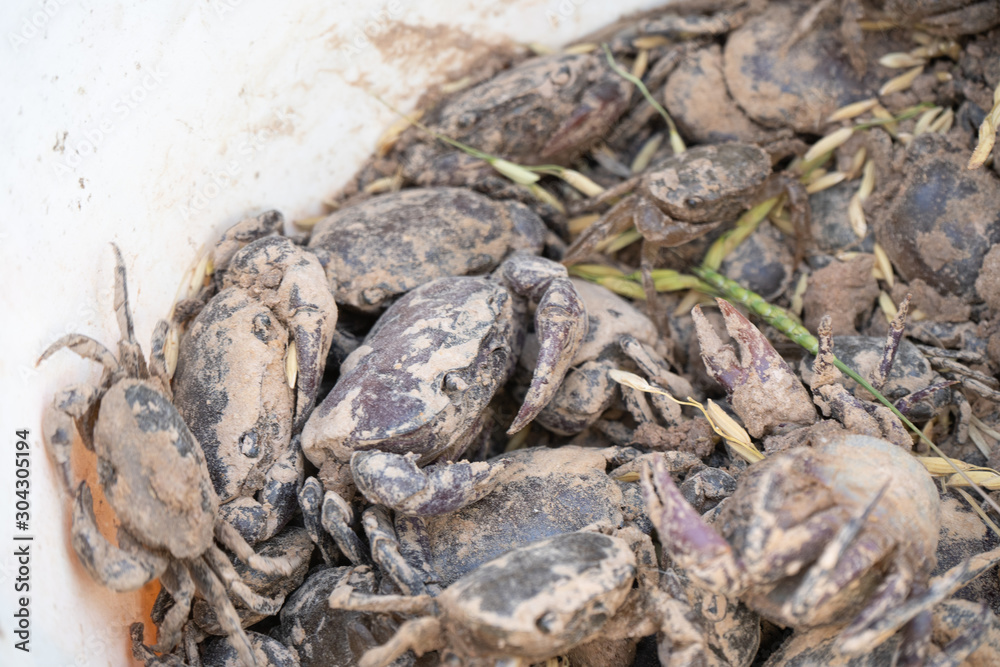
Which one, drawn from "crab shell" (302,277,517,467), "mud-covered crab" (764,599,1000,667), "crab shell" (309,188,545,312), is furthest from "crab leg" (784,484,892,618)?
"crab shell" (309,188,545,312)

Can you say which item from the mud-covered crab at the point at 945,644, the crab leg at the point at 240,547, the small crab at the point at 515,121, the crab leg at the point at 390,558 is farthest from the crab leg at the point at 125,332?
the mud-covered crab at the point at 945,644

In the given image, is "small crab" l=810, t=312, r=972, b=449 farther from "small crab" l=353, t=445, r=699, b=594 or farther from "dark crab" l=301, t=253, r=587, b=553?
"dark crab" l=301, t=253, r=587, b=553

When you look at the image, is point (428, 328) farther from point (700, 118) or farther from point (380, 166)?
point (700, 118)

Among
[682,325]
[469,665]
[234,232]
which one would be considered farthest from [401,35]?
[469,665]

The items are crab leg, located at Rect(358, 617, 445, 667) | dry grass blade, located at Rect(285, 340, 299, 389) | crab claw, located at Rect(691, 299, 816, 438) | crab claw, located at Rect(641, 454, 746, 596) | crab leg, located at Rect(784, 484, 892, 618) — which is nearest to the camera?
crab leg, located at Rect(784, 484, 892, 618)

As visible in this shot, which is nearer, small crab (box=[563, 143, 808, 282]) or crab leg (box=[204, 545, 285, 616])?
crab leg (box=[204, 545, 285, 616])

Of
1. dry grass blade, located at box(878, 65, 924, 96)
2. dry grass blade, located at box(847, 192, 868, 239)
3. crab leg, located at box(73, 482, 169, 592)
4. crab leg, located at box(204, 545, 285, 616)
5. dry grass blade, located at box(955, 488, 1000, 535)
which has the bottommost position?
dry grass blade, located at box(955, 488, 1000, 535)

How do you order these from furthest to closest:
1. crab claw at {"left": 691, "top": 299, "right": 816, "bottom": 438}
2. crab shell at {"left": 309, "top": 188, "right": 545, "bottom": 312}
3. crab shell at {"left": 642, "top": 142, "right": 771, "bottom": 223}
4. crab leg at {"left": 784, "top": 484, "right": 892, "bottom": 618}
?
crab shell at {"left": 642, "top": 142, "right": 771, "bottom": 223} < crab shell at {"left": 309, "top": 188, "right": 545, "bottom": 312} < crab claw at {"left": 691, "top": 299, "right": 816, "bottom": 438} < crab leg at {"left": 784, "top": 484, "right": 892, "bottom": 618}

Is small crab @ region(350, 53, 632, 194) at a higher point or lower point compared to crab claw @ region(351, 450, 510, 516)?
higher
